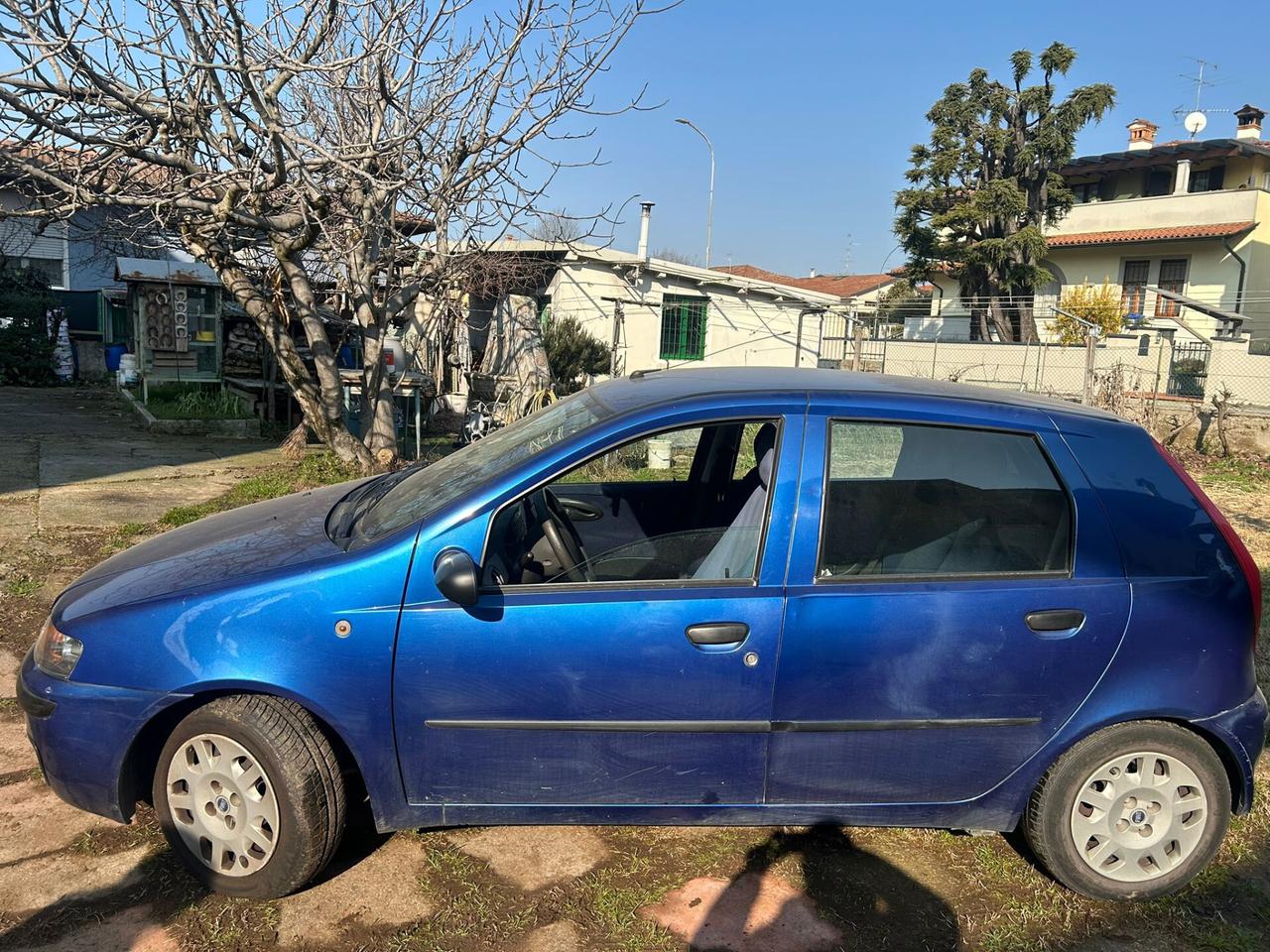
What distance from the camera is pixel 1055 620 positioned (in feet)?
9.59

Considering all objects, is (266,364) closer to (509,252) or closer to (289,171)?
(509,252)

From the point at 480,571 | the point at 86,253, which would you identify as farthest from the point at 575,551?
the point at 86,253

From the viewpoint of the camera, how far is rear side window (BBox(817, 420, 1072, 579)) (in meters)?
3.00

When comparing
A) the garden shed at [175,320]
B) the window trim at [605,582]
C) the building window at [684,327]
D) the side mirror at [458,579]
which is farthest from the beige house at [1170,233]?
the side mirror at [458,579]

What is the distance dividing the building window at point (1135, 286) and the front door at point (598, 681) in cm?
2997

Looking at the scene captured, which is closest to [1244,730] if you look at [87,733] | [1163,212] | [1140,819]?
[1140,819]

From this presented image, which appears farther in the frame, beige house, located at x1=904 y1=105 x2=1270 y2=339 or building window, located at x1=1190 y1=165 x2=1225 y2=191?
building window, located at x1=1190 y1=165 x2=1225 y2=191

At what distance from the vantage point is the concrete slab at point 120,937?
268cm

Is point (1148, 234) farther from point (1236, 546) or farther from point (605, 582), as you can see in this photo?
point (605, 582)

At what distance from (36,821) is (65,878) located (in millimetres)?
438

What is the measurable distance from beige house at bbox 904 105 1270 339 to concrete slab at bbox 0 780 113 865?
2554 centimetres

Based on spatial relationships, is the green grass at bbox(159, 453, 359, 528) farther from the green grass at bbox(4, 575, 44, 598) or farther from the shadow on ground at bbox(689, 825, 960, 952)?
the shadow on ground at bbox(689, 825, 960, 952)

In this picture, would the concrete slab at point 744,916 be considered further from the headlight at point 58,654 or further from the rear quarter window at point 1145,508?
the headlight at point 58,654

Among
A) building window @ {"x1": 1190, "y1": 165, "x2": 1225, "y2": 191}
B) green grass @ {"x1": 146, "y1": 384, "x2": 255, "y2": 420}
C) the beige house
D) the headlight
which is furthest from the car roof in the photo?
building window @ {"x1": 1190, "y1": 165, "x2": 1225, "y2": 191}
